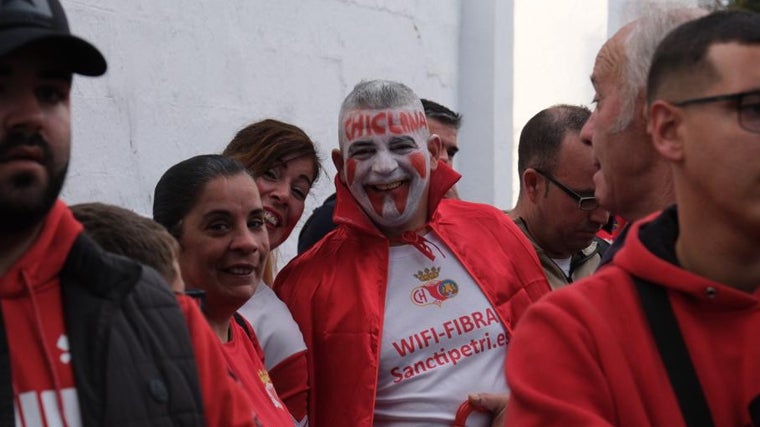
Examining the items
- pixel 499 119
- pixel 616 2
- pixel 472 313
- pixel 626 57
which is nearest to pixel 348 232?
pixel 472 313

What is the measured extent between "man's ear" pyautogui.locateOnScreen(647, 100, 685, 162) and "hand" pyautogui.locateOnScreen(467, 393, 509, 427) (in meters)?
1.49

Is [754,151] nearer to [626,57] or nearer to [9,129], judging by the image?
[626,57]

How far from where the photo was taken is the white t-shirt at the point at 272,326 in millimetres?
3547

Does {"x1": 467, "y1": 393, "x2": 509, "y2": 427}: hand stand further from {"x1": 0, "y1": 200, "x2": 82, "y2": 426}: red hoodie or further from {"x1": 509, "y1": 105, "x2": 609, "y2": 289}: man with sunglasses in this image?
{"x1": 0, "y1": 200, "x2": 82, "y2": 426}: red hoodie

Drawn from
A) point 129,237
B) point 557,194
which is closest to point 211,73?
point 557,194

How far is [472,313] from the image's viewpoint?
3.71m

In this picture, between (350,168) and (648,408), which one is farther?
(350,168)

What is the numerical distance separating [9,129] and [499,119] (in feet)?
15.2

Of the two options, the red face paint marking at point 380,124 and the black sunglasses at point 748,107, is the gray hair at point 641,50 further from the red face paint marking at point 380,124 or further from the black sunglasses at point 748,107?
the red face paint marking at point 380,124

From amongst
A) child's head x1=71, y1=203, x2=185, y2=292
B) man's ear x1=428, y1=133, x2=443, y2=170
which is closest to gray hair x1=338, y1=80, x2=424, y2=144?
man's ear x1=428, y1=133, x2=443, y2=170

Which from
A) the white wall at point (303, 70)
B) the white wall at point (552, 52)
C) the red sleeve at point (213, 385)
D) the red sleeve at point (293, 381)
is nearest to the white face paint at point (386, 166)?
the red sleeve at point (293, 381)

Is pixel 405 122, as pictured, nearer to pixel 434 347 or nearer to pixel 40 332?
pixel 434 347

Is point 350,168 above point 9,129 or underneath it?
underneath

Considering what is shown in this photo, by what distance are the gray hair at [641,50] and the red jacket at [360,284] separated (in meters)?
1.18
